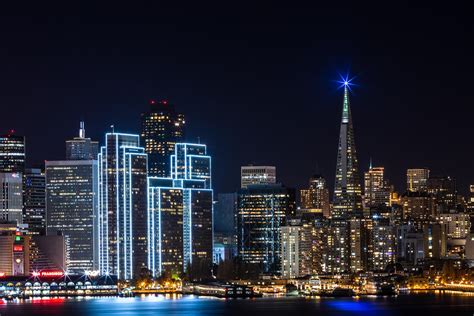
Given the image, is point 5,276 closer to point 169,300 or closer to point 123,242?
point 123,242

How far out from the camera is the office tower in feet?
648

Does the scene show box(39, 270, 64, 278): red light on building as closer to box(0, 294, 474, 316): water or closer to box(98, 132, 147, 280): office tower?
box(98, 132, 147, 280): office tower

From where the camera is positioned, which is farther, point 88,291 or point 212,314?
point 88,291

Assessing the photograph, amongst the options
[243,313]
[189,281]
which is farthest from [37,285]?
[243,313]

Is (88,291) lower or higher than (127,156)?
lower

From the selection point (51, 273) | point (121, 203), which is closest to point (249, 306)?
point (121, 203)

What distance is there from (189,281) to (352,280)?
19.4 meters

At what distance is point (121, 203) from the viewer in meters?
199

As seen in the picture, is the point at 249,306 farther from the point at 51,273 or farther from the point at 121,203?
the point at 51,273

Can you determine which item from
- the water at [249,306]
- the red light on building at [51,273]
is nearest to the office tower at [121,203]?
the red light on building at [51,273]

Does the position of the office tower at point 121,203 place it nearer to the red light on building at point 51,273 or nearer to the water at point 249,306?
the red light on building at point 51,273

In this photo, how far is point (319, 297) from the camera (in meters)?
183

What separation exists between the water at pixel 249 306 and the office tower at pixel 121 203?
1690 centimetres

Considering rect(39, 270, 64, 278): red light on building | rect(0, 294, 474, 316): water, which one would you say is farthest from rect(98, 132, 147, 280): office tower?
rect(0, 294, 474, 316): water
